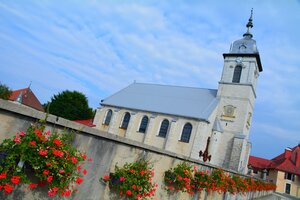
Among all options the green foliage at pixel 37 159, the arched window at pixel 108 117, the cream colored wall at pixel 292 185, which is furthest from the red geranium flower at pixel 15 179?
the cream colored wall at pixel 292 185

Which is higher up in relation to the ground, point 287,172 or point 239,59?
point 239,59

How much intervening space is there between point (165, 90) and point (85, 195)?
31.8 metres

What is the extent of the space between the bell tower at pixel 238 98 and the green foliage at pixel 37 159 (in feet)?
85.2

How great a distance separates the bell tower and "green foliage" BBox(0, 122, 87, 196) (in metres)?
26.0

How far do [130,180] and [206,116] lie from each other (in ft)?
76.2

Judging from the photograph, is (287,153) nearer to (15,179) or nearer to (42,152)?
(42,152)

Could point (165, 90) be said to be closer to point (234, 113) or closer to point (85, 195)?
point (234, 113)

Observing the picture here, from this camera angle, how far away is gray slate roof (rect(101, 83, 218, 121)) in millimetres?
29217

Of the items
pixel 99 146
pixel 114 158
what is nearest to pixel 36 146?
pixel 99 146

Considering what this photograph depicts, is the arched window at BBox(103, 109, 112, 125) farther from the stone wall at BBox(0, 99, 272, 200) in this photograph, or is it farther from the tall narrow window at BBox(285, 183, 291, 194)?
the tall narrow window at BBox(285, 183, 291, 194)

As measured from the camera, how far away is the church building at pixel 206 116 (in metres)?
27.4

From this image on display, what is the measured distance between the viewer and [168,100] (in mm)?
32688

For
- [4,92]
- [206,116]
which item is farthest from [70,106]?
[206,116]

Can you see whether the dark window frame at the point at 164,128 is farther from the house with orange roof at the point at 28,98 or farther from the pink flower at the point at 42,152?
the pink flower at the point at 42,152
